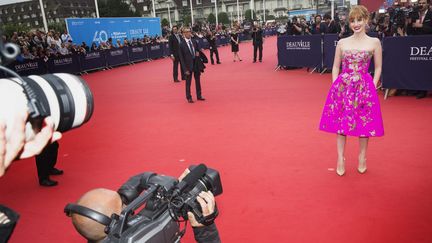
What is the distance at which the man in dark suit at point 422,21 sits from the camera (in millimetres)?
7387

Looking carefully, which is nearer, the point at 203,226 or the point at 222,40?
the point at 203,226

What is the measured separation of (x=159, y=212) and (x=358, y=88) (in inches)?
106

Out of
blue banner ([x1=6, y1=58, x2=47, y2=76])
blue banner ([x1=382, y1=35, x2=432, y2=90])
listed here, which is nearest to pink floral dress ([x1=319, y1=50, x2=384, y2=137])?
blue banner ([x1=382, y1=35, x2=432, y2=90])

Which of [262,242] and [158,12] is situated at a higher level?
[158,12]

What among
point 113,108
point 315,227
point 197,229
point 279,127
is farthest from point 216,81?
point 197,229

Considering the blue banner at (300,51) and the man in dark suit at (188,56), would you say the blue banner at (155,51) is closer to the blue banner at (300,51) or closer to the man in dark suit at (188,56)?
the blue banner at (300,51)

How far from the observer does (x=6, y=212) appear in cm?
94

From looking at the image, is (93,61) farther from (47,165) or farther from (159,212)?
(159,212)

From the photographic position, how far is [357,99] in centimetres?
344

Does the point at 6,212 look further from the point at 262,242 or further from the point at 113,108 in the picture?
the point at 113,108

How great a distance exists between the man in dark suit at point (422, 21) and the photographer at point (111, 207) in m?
7.59

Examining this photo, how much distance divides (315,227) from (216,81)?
25.9 ft

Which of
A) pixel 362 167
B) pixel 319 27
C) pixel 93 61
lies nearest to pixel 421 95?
pixel 362 167

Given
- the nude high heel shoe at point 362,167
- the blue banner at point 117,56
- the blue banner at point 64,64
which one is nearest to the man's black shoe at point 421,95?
the nude high heel shoe at point 362,167
